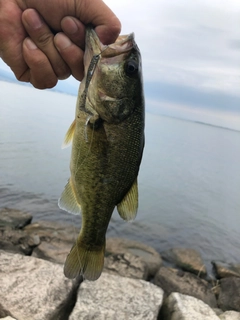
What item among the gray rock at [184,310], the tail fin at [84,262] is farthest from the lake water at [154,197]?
the tail fin at [84,262]

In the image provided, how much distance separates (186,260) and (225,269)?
1.33 m

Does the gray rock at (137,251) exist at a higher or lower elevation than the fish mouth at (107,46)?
lower

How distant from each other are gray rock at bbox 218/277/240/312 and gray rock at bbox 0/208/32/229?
5.91 metres

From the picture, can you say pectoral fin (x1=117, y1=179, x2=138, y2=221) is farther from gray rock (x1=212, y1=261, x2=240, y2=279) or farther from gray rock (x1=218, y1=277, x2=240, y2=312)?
gray rock (x1=212, y1=261, x2=240, y2=279)

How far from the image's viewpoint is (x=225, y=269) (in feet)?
31.9

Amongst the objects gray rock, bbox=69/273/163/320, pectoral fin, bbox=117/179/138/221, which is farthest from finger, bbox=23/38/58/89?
gray rock, bbox=69/273/163/320

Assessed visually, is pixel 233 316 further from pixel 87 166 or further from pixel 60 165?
pixel 60 165

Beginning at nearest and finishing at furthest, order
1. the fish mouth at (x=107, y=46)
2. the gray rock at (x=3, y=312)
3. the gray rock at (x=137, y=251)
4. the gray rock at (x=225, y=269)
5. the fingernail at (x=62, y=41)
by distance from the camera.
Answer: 1. the fish mouth at (x=107, y=46)
2. the fingernail at (x=62, y=41)
3. the gray rock at (x=3, y=312)
4. the gray rock at (x=137, y=251)
5. the gray rock at (x=225, y=269)

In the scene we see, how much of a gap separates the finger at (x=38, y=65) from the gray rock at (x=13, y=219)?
7255mm

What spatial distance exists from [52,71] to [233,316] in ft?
17.3

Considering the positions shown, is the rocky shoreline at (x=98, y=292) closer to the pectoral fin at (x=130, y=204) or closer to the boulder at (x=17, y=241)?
the boulder at (x=17, y=241)

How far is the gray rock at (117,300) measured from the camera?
14.5 feet

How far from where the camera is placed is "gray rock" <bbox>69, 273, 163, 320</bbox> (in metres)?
4.42

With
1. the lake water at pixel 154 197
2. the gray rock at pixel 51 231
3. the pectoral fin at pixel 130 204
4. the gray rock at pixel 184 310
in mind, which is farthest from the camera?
the lake water at pixel 154 197
